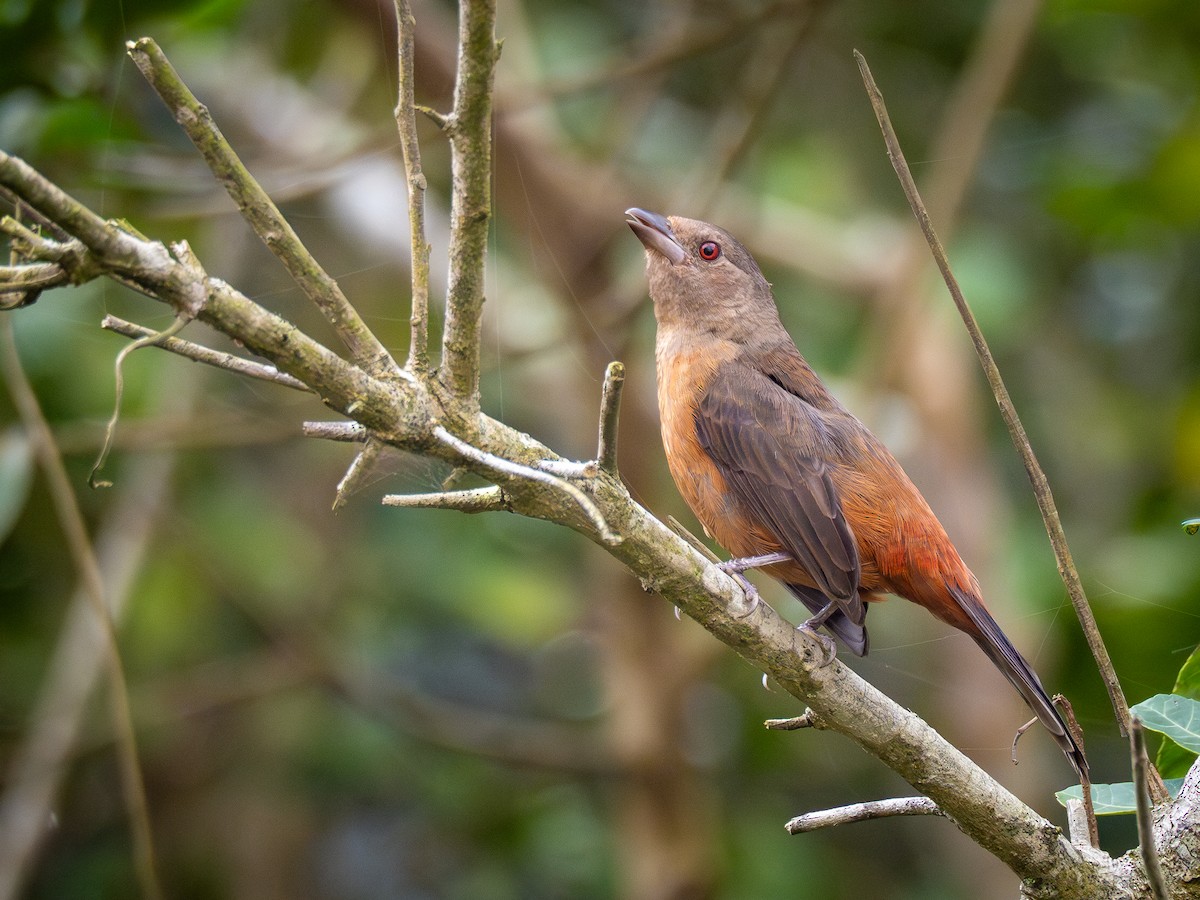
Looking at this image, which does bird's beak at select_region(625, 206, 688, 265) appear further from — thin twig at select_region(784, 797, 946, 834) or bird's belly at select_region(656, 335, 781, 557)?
thin twig at select_region(784, 797, 946, 834)

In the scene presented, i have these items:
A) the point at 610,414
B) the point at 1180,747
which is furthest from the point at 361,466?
the point at 1180,747

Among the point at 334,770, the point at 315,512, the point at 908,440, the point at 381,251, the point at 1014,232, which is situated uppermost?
the point at 1014,232

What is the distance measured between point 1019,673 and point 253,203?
193cm

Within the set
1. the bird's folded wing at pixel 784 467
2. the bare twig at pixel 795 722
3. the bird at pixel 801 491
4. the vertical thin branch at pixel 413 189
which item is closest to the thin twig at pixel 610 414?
the vertical thin branch at pixel 413 189

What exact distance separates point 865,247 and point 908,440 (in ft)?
3.62

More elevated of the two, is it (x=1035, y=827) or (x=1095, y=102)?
(x=1095, y=102)

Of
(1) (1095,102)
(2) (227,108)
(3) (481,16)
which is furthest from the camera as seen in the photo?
(1) (1095,102)

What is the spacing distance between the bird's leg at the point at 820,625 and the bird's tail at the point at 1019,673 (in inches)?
12.3

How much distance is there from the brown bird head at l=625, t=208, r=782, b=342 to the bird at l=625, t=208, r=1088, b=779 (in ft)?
0.09

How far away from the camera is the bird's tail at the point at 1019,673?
87.7 inches

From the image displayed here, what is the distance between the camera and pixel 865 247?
5824 mm

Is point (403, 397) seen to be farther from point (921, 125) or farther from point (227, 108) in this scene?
point (921, 125)

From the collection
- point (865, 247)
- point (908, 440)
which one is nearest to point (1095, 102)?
point (865, 247)

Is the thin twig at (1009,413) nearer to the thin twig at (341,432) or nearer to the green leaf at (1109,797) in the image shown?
the green leaf at (1109,797)
